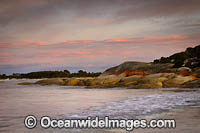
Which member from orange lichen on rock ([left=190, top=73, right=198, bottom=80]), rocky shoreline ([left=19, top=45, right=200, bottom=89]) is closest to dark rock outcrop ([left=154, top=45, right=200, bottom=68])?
rocky shoreline ([left=19, top=45, right=200, bottom=89])

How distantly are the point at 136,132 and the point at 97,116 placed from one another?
6.60 ft

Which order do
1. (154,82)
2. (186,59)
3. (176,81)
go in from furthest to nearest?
1. (186,59)
2. (176,81)
3. (154,82)

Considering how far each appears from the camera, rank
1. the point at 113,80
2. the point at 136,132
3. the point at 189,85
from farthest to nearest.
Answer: the point at 113,80
the point at 189,85
the point at 136,132

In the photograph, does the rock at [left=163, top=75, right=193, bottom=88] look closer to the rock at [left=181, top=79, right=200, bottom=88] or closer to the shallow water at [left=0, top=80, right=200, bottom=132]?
the rock at [left=181, top=79, right=200, bottom=88]

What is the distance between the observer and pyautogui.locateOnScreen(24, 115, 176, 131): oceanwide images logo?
5.32m

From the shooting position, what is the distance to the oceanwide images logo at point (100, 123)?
17.5 ft

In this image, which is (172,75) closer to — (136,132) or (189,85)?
(189,85)

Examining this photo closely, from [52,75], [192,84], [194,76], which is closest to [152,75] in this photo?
[194,76]

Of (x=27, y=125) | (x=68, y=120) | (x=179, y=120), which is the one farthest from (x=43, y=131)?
(x=179, y=120)

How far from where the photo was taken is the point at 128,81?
2355 centimetres

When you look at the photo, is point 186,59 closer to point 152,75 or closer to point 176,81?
point 152,75

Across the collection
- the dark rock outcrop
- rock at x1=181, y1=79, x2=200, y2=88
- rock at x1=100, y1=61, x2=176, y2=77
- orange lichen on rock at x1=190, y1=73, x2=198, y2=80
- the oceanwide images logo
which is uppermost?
the dark rock outcrop

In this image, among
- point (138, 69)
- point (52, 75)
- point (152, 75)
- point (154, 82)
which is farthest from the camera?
point (52, 75)

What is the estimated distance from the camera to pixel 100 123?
5.72 metres
